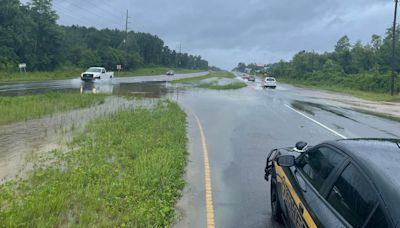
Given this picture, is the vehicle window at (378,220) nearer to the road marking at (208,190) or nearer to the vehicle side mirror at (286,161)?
the vehicle side mirror at (286,161)

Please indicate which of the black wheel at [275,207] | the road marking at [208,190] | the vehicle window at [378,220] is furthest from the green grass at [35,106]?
the vehicle window at [378,220]

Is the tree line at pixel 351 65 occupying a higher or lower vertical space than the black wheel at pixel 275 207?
higher

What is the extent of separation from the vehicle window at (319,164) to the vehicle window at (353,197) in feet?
1.04

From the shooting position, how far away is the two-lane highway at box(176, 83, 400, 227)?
20.5ft

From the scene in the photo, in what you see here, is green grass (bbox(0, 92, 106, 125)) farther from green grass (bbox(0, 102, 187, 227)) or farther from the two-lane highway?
green grass (bbox(0, 102, 187, 227))

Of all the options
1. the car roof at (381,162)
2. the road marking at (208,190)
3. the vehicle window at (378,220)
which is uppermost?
the car roof at (381,162)

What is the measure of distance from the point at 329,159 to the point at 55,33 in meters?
83.1

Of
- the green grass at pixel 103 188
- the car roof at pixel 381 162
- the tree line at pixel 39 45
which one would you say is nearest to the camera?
the car roof at pixel 381 162

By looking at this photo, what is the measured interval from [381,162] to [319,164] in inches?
38.9

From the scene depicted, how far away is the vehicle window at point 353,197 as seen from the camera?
3.03 m

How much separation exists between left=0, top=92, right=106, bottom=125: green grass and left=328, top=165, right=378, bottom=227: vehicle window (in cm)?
1415

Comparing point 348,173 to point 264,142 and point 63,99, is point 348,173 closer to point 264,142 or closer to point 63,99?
point 264,142

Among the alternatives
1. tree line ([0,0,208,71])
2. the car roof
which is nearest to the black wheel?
the car roof

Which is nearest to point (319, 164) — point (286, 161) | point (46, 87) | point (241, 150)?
point (286, 161)
